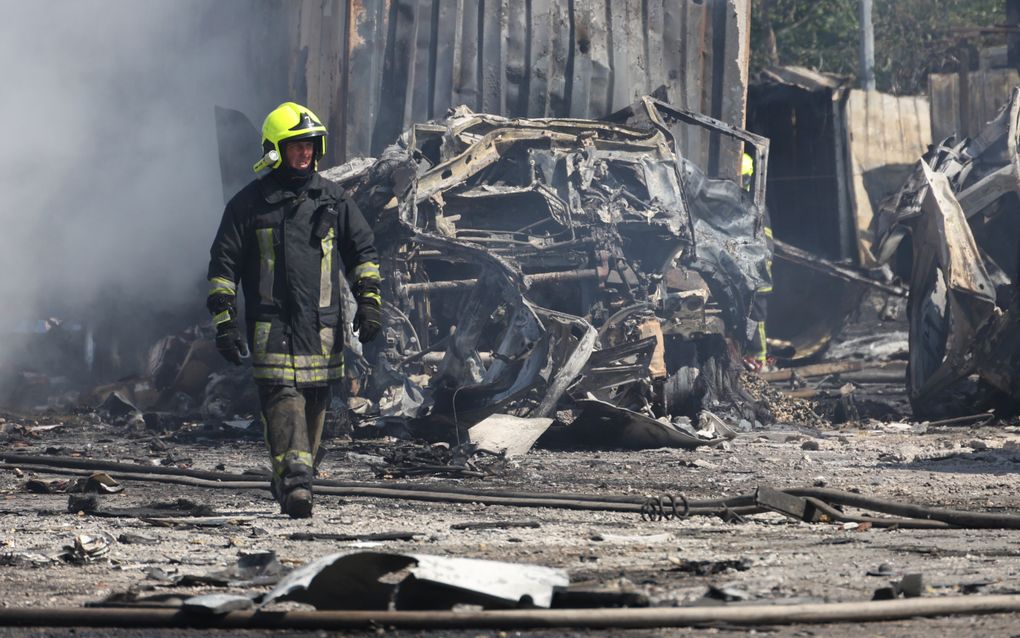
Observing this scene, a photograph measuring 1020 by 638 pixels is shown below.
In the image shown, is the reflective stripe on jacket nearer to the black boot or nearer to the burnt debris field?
the burnt debris field

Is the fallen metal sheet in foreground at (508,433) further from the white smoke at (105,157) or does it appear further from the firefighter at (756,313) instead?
the white smoke at (105,157)

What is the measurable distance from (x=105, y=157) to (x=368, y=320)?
861cm

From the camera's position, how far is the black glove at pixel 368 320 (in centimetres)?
585

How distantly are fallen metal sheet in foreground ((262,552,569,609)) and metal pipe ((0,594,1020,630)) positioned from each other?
107 millimetres

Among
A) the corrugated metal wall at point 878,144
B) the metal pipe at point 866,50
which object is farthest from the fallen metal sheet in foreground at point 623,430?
the metal pipe at point 866,50

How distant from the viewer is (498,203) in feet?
32.4

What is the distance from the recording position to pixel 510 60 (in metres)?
12.3

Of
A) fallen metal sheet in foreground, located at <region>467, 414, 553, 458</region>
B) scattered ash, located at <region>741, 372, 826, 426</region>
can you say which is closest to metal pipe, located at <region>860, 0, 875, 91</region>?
Result: scattered ash, located at <region>741, 372, 826, 426</region>

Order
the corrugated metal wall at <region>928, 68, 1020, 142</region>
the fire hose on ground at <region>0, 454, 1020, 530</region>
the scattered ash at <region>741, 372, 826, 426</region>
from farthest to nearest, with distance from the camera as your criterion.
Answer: the corrugated metal wall at <region>928, 68, 1020, 142</region>, the scattered ash at <region>741, 372, 826, 426</region>, the fire hose on ground at <region>0, 454, 1020, 530</region>

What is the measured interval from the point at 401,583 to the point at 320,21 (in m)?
9.61

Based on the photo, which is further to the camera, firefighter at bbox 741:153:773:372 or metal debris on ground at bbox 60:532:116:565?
firefighter at bbox 741:153:773:372

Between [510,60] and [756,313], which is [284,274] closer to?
[756,313]

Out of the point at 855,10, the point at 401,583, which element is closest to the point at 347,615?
the point at 401,583

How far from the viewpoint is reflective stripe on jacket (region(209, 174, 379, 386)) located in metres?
5.77
